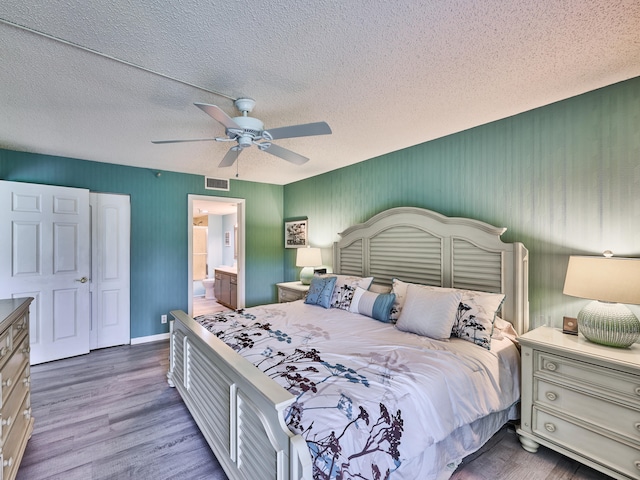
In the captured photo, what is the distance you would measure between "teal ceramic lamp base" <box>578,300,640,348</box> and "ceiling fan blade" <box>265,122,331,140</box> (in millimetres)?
2097

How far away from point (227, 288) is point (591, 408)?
5709 millimetres

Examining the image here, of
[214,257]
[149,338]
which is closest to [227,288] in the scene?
[149,338]

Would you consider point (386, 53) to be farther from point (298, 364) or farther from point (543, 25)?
point (298, 364)

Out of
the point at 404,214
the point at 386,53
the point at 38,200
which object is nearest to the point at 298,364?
the point at 386,53

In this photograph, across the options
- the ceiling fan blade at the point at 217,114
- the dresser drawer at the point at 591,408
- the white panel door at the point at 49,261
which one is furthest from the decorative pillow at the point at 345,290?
the white panel door at the point at 49,261

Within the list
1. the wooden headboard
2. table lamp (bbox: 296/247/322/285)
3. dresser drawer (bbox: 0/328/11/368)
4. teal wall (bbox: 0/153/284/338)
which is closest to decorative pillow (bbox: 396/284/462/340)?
the wooden headboard

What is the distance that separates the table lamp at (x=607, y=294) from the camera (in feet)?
5.60

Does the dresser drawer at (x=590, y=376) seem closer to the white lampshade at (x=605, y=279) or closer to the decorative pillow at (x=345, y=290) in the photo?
the white lampshade at (x=605, y=279)

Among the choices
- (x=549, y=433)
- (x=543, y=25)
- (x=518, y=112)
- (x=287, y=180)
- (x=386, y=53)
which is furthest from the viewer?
(x=287, y=180)

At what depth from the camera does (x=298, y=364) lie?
1.74 meters

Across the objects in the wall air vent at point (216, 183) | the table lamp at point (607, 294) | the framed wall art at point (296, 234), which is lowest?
the table lamp at point (607, 294)

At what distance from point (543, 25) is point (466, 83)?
550 mm

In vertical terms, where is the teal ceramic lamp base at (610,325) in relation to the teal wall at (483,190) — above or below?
below

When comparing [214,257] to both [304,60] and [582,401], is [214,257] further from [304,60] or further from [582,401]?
[582,401]
